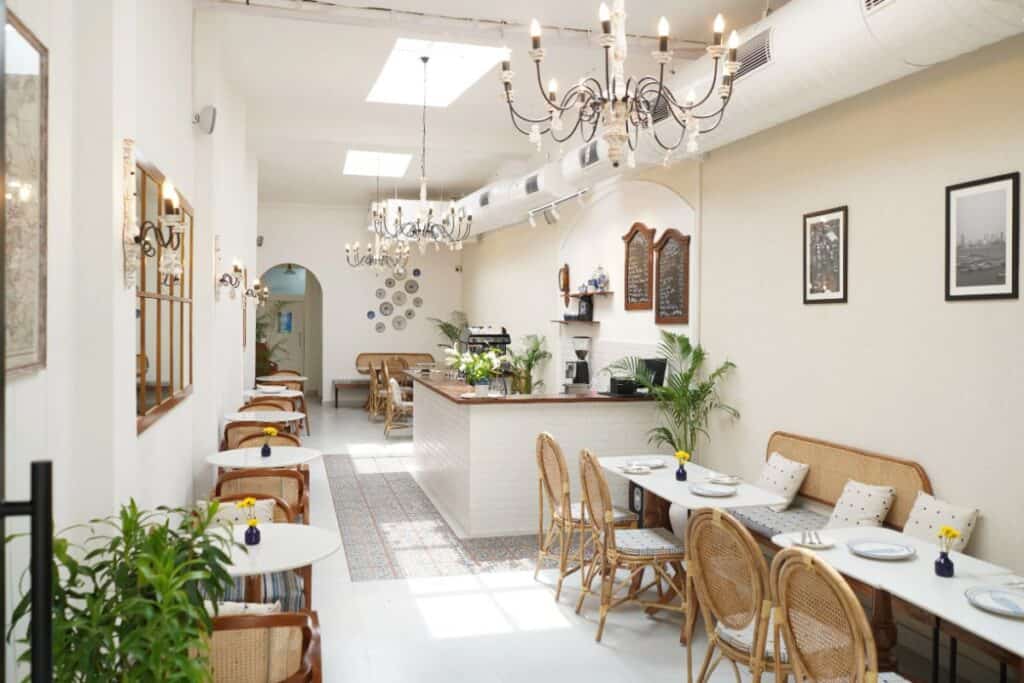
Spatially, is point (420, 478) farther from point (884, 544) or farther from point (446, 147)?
point (884, 544)

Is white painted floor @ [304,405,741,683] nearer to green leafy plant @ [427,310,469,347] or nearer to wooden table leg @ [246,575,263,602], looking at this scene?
wooden table leg @ [246,575,263,602]

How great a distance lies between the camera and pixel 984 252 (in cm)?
406

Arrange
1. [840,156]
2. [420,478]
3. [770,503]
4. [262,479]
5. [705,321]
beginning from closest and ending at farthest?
1. [770,503]
2. [262,479]
3. [840,156]
4. [705,321]
5. [420,478]

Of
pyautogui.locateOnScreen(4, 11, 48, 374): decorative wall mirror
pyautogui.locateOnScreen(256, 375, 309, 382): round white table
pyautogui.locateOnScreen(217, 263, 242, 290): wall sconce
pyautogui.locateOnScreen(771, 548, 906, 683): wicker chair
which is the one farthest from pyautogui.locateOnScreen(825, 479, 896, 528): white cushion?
pyautogui.locateOnScreen(256, 375, 309, 382): round white table

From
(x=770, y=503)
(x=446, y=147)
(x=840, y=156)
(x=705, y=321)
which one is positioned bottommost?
(x=770, y=503)

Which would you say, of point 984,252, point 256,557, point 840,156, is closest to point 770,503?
point 984,252

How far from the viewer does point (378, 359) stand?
1548cm

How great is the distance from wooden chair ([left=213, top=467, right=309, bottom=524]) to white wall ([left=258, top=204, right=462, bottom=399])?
34.9 feet

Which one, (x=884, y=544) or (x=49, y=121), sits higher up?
(x=49, y=121)

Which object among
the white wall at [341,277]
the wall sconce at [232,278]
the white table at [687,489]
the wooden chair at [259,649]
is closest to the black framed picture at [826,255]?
the white table at [687,489]

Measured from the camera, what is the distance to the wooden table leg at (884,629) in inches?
146

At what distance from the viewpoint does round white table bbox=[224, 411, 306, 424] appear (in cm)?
718

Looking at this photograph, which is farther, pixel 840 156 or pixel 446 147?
pixel 446 147

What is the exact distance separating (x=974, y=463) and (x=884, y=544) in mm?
964
